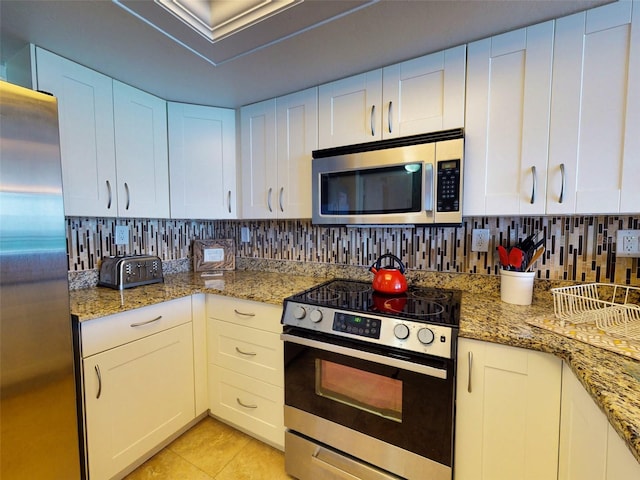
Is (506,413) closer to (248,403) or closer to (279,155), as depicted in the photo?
(248,403)

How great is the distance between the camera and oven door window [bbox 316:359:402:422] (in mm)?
1119

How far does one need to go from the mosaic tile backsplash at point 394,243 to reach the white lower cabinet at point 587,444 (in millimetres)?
725

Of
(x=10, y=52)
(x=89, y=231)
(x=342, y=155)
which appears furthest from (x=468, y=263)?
(x=10, y=52)

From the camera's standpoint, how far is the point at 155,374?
57.0 inches

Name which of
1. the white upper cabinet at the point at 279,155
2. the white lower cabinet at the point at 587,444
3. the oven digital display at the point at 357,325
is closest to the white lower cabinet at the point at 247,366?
the oven digital display at the point at 357,325

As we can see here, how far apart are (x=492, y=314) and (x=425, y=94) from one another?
3.48ft

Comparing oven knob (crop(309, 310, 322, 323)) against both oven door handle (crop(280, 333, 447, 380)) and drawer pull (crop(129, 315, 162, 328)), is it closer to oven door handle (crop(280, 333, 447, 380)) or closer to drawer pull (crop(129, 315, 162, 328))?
oven door handle (crop(280, 333, 447, 380))

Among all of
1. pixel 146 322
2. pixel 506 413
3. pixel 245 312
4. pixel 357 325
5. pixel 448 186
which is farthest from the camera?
pixel 245 312

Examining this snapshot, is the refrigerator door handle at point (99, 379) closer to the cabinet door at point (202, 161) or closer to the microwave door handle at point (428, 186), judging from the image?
the cabinet door at point (202, 161)

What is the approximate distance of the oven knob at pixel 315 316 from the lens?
4.11ft

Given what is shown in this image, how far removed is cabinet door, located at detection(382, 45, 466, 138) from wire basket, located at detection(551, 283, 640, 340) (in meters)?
0.89

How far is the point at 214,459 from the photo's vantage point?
149cm

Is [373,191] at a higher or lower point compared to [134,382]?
higher

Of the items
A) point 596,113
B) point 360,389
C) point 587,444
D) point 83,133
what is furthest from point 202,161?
point 587,444
